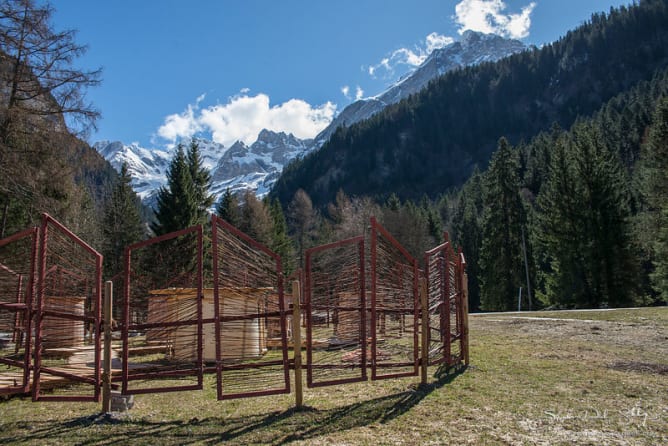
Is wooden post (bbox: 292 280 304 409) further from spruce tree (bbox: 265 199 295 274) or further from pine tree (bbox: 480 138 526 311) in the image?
spruce tree (bbox: 265 199 295 274)

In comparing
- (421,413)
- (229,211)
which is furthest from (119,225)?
(421,413)

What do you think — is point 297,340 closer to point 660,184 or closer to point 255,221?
point 660,184

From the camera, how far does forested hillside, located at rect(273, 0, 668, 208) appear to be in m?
135

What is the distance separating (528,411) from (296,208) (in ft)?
189

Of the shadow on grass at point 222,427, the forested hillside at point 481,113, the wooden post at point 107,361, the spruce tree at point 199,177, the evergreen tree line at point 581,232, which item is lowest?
the shadow on grass at point 222,427

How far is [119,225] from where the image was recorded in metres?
35.8

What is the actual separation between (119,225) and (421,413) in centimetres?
3462

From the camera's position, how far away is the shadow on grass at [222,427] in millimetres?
5125

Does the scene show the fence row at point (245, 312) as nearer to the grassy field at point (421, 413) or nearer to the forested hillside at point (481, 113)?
the grassy field at point (421, 413)

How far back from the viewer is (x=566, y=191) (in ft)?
117

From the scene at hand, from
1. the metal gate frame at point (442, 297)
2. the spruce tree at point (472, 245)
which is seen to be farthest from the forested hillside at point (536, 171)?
the metal gate frame at point (442, 297)

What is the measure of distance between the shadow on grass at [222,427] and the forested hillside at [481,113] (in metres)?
124

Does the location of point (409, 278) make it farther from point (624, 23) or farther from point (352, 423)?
point (624, 23)

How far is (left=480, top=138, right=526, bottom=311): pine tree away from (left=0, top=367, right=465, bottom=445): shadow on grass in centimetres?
A: 3671
